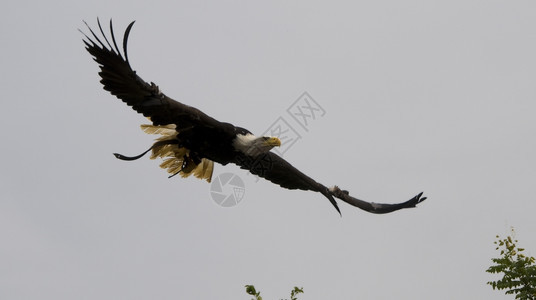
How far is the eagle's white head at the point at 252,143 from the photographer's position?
902 cm

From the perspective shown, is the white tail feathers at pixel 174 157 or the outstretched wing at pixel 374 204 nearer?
the white tail feathers at pixel 174 157

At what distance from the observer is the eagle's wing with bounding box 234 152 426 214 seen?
9.51m

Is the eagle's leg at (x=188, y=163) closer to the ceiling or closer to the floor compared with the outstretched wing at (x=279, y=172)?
closer to the floor

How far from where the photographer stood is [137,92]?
8.46 m

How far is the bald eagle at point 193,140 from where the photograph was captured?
8.36 metres

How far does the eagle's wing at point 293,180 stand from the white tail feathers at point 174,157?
2.76ft

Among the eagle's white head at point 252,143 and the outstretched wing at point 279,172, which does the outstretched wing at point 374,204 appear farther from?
the eagle's white head at point 252,143

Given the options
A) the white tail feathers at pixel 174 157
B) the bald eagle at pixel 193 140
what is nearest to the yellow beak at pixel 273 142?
the bald eagle at pixel 193 140

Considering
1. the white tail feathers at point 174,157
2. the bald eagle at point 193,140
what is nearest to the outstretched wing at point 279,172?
the bald eagle at point 193,140

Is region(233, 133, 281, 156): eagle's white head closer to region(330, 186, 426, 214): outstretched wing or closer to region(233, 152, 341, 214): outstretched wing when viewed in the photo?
region(233, 152, 341, 214): outstretched wing

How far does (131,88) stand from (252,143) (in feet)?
4.91

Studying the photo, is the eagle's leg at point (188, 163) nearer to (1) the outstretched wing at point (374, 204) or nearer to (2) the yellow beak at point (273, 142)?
(2) the yellow beak at point (273, 142)

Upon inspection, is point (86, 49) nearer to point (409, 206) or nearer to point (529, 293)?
point (409, 206)

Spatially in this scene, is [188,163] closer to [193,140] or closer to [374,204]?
[193,140]
